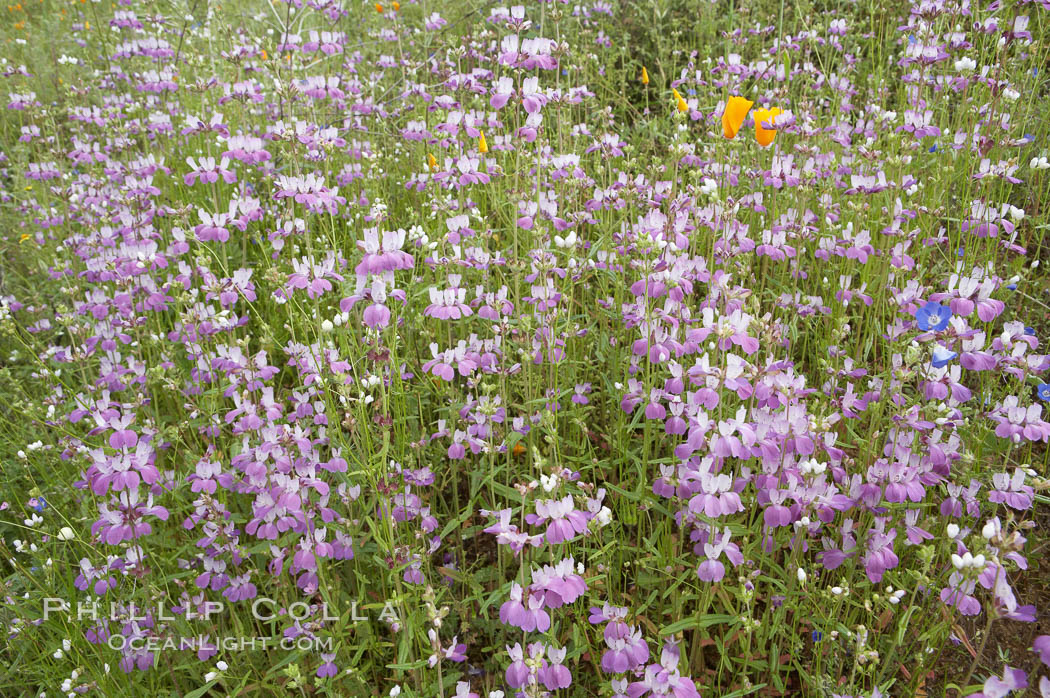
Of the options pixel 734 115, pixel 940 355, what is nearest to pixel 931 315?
pixel 940 355

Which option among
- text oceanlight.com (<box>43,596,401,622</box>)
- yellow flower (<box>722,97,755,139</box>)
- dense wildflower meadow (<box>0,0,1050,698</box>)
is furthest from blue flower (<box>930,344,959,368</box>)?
text oceanlight.com (<box>43,596,401,622</box>)

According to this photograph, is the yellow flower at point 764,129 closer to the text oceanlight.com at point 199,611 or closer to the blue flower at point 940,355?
the blue flower at point 940,355

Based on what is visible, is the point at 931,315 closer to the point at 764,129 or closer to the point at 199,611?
the point at 764,129

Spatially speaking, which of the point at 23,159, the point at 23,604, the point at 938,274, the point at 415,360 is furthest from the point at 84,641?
the point at 23,159

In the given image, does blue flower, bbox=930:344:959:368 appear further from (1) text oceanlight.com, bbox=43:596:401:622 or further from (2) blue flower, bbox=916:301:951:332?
(1) text oceanlight.com, bbox=43:596:401:622

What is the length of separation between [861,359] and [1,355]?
4.68 metres

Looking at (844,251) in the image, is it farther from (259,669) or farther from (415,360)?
(259,669)

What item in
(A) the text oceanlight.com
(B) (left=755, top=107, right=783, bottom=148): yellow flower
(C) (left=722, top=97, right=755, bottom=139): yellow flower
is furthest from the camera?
(B) (left=755, top=107, right=783, bottom=148): yellow flower

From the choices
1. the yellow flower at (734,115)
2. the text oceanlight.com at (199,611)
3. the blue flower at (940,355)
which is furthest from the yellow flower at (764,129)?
the text oceanlight.com at (199,611)

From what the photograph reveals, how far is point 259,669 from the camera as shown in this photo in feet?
8.00

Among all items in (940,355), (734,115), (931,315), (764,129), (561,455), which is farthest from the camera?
(764,129)

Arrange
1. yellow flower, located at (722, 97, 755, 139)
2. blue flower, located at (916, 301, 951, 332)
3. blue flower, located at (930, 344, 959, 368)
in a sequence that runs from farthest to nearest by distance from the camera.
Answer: yellow flower, located at (722, 97, 755, 139), blue flower, located at (916, 301, 951, 332), blue flower, located at (930, 344, 959, 368)

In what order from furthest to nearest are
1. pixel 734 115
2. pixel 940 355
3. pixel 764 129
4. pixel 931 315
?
pixel 764 129 < pixel 734 115 < pixel 931 315 < pixel 940 355

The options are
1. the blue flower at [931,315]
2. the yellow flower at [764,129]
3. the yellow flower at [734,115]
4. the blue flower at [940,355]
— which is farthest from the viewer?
the yellow flower at [764,129]
